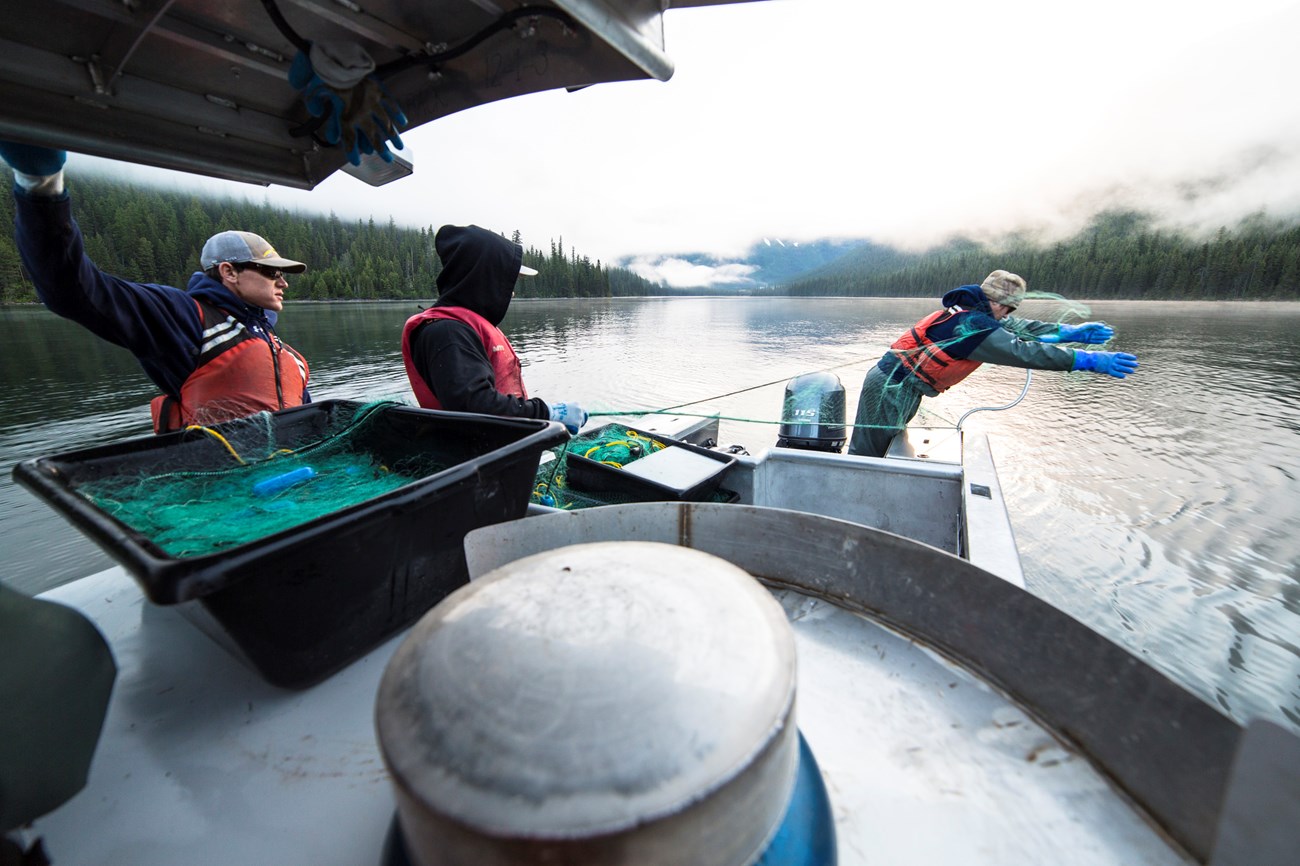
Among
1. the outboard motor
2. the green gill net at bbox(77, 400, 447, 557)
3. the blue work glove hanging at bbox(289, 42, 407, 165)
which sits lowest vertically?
the outboard motor

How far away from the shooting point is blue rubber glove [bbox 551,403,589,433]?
3291 mm

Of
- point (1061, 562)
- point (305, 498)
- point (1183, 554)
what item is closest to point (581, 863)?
point (305, 498)

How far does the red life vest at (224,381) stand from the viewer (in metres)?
3.05

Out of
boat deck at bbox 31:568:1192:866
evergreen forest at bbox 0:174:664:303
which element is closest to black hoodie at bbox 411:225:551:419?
boat deck at bbox 31:568:1192:866

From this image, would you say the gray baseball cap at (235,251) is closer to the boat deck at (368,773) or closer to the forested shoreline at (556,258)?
the boat deck at (368,773)

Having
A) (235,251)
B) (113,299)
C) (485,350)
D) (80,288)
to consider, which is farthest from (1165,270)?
(80,288)

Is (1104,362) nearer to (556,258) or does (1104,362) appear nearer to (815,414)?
(815,414)

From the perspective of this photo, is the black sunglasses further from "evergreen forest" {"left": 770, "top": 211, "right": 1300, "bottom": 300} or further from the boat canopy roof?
"evergreen forest" {"left": 770, "top": 211, "right": 1300, "bottom": 300}

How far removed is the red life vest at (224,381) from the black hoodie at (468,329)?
41.7 inches

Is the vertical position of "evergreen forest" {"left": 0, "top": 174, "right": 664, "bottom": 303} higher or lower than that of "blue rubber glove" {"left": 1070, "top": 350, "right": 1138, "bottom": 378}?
higher

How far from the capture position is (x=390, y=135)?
1.90 metres

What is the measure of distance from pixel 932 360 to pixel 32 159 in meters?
7.21

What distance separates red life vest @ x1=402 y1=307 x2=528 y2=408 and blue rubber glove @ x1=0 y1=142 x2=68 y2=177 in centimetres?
145

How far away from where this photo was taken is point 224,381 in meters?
3.10
